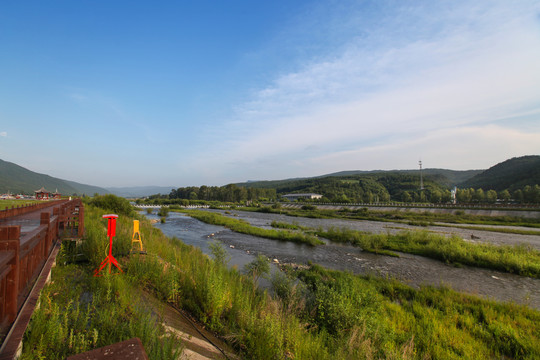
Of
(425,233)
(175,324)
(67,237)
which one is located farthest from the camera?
(425,233)

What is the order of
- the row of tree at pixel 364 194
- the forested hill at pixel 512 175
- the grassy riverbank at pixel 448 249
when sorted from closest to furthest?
1. the grassy riverbank at pixel 448 249
2. the row of tree at pixel 364 194
3. the forested hill at pixel 512 175

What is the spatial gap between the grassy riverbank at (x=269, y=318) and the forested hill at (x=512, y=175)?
113m

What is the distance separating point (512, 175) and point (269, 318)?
505ft

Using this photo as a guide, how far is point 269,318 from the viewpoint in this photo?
4.58m

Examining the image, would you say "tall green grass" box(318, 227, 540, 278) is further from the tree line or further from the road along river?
the tree line

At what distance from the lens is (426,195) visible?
106938 mm

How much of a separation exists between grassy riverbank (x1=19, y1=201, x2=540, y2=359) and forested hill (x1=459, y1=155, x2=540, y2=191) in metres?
113

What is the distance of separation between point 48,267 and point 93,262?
2.57 meters

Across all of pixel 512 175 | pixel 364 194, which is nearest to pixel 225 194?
pixel 364 194

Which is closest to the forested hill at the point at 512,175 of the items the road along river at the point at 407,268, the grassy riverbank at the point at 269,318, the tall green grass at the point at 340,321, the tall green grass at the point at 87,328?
the road along river at the point at 407,268

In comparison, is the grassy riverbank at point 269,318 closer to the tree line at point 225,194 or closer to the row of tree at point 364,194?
the row of tree at point 364,194

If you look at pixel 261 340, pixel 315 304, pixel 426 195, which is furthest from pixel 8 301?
pixel 426 195

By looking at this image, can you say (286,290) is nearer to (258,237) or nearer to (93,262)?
(93,262)

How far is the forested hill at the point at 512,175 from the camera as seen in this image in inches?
3516
